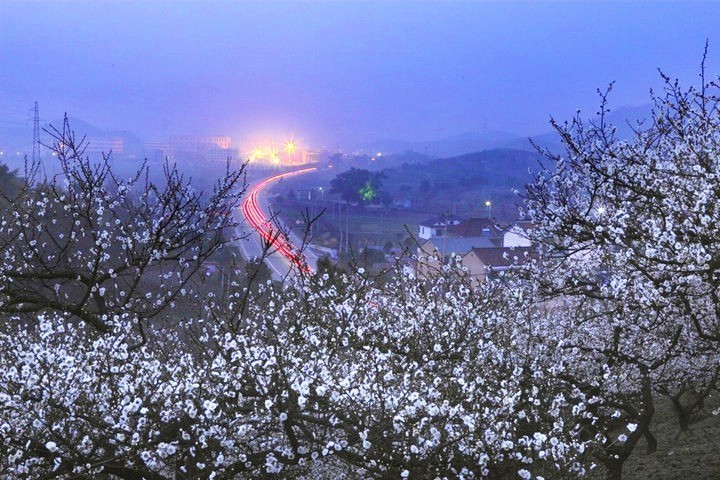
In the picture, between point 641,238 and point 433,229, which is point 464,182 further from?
point 641,238

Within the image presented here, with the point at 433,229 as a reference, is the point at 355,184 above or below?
above

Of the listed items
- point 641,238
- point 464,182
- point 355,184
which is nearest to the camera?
point 641,238

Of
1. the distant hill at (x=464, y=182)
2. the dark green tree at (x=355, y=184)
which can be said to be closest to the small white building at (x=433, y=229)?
the dark green tree at (x=355, y=184)

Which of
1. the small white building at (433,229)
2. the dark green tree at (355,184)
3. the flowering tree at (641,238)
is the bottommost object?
the small white building at (433,229)

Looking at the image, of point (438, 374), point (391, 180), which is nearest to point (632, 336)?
point (438, 374)

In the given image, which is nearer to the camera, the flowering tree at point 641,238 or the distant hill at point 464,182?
the flowering tree at point 641,238

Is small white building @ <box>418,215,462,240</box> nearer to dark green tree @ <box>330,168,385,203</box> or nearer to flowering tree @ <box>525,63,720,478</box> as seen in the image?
dark green tree @ <box>330,168,385,203</box>

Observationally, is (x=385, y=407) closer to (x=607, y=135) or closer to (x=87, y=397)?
(x=87, y=397)

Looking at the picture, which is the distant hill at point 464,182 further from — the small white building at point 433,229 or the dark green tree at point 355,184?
the small white building at point 433,229

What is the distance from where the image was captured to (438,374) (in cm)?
880

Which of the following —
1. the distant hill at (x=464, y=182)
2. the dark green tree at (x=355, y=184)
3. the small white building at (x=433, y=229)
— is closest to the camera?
the small white building at (x=433, y=229)

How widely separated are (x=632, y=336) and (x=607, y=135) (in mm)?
3705

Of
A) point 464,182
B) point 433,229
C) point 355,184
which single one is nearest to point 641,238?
point 433,229

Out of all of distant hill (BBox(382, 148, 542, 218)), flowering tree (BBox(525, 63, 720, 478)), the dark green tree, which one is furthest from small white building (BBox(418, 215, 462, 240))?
Result: flowering tree (BBox(525, 63, 720, 478))
